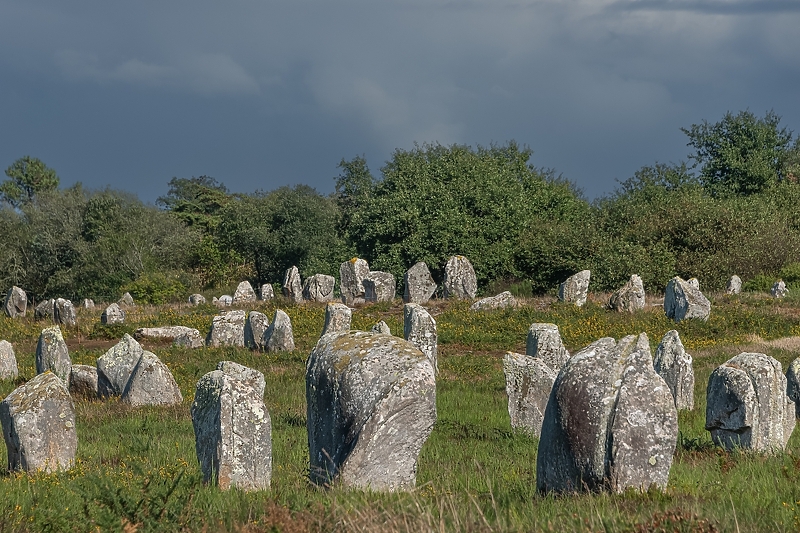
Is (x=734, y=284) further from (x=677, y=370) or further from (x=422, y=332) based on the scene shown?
(x=677, y=370)

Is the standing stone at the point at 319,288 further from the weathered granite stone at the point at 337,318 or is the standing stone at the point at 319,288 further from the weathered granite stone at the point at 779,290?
the weathered granite stone at the point at 779,290

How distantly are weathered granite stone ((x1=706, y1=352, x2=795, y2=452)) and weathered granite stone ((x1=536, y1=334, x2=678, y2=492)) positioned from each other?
14.2ft

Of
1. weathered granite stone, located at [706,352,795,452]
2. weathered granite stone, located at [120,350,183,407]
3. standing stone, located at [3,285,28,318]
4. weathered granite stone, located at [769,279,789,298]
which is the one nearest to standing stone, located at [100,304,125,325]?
standing stone, located at [3,285,28,318]

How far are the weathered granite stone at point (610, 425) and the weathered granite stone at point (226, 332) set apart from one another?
71.8ft

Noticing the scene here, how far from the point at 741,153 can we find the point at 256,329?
54373 millimetres

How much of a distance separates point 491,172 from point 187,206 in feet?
145

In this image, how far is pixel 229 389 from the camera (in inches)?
404

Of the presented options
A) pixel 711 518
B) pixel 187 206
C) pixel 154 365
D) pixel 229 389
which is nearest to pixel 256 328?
pixel 154 365

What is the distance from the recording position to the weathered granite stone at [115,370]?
20.4m

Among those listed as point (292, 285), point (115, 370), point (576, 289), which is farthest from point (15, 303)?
point (576, 289)

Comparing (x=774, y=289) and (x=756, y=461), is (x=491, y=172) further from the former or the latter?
(x=756, y=461)

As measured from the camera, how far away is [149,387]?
19.0 metres

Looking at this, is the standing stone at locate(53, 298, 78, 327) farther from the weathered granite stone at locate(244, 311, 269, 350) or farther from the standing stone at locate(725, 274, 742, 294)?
the standing stone at locate(725, 274, 742, 294)

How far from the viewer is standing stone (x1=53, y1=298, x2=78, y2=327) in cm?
3588
